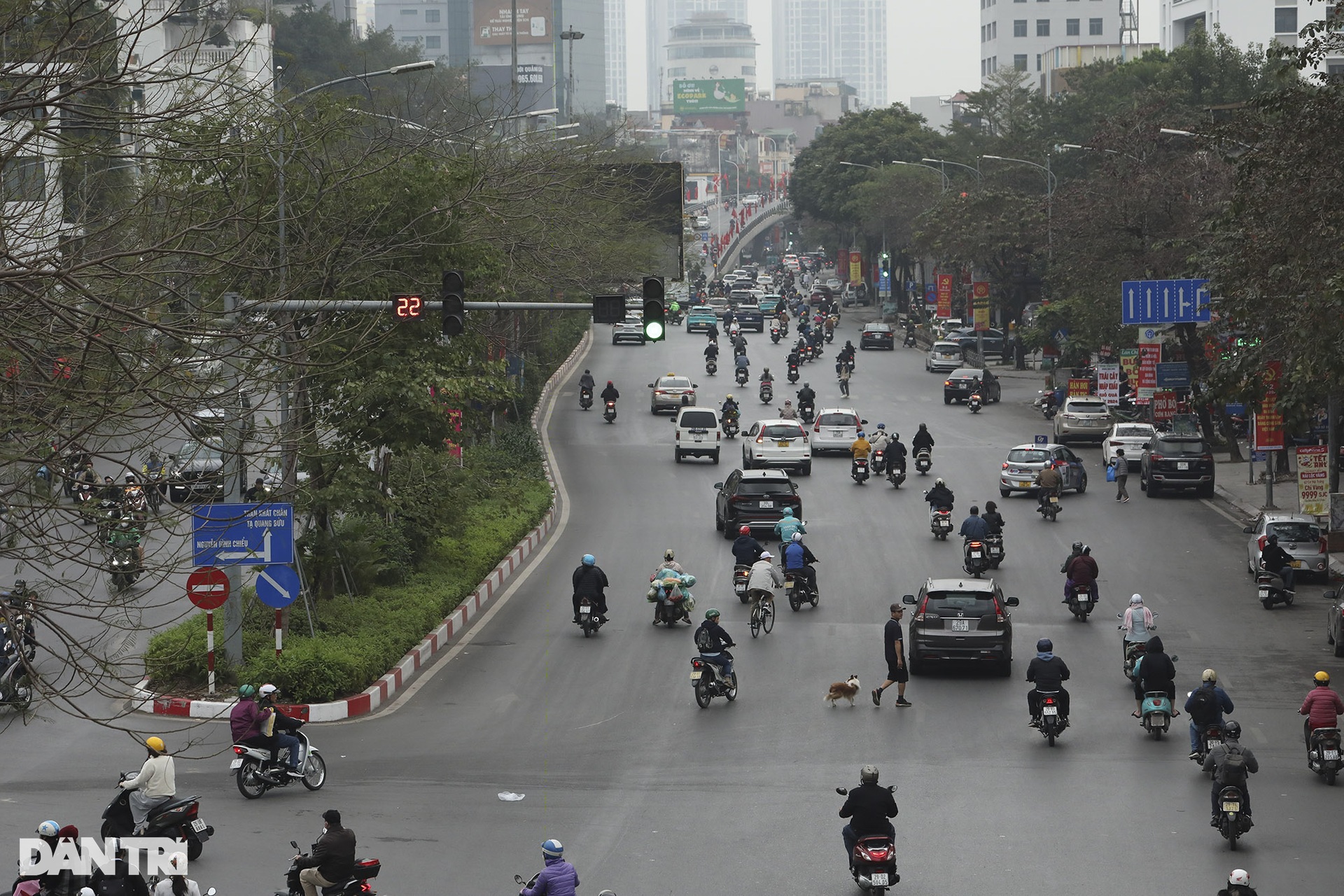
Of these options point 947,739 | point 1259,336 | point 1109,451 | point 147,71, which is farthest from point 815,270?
point 147,71

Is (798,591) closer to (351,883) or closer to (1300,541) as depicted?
(1300,541)

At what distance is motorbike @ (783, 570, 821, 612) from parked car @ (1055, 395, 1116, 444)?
23354 millimetres

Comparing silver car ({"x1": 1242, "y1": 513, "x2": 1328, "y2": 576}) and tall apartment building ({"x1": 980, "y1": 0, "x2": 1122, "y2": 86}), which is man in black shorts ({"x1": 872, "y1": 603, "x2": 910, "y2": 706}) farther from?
tall apartment building ({"x1": 980, "y1": 0, "x2": 1122, "y2": 86})

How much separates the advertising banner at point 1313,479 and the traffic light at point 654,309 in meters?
15.3

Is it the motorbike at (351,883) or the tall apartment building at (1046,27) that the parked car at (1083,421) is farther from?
the tall apartment building at (1046,27)

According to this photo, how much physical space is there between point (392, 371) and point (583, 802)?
970 cm

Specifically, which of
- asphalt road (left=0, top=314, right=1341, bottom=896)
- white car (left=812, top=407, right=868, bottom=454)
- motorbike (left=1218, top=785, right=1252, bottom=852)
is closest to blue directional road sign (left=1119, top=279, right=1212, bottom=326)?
asphalt road (left=0, top=314, right=1341, bottom=896)

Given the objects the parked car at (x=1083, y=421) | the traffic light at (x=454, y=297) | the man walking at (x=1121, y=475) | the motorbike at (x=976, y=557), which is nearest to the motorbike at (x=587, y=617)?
the traffic light at (x=454, y=297)

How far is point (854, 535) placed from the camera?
1394 inches

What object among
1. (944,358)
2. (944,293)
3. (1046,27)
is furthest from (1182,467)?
(1046,27)

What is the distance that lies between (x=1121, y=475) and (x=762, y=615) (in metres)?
16.9

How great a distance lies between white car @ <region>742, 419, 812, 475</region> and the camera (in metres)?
43.9

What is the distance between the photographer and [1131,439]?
145 ft

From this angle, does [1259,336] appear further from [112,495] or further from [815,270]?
[815,270]
